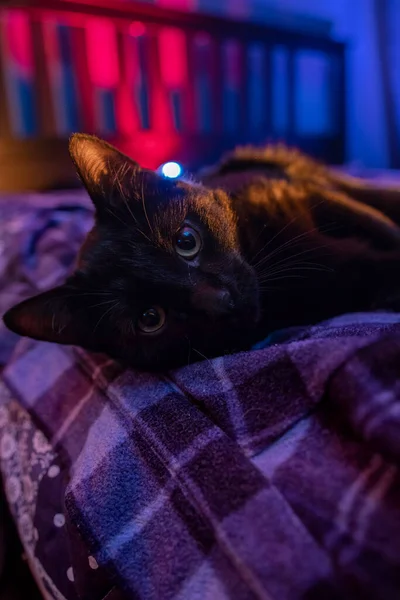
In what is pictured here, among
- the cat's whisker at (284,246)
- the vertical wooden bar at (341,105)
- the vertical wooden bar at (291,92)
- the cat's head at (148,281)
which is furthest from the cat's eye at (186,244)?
the vertical wooden bar at (341,105)

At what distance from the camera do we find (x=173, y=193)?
2.60 ft

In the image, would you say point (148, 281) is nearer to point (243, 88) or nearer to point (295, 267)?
point (295, 267)

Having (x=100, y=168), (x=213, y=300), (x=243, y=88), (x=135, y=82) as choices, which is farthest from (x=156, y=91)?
(x=213, y=300)

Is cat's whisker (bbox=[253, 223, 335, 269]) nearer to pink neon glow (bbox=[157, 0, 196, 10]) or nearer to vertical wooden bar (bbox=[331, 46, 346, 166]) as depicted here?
pink neon glow (bbox=[157, 0, 196, 10])

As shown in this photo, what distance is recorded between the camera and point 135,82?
2412mm

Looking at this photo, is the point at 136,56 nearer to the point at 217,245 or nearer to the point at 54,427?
the point at 217,245

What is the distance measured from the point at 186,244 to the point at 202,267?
5 centimetres

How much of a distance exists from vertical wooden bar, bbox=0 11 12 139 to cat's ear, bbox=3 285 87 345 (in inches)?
70.9

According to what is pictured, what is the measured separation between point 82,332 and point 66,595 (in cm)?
37

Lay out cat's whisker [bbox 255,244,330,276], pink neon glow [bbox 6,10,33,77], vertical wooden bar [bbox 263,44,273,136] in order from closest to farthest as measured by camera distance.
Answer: cat's whisker [bbox 255,244,330,276], pink neon glow [bbox 6,10,33,77], vertical wooden bar [bbox 263,44,273,136]

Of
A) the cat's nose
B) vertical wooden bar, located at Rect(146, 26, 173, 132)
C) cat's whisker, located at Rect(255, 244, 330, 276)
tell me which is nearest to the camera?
the cat's nose

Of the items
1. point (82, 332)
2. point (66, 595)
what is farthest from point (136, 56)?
point (66, 595)

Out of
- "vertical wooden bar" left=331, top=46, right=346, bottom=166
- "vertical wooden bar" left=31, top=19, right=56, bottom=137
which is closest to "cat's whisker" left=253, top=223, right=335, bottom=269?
"vertical wooden bar" left=31, top=19, right=56, bottom=137

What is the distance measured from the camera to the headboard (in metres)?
2.22
